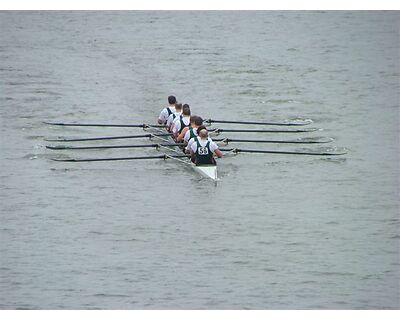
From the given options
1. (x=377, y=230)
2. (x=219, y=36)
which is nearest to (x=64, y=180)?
(x=377, y=230)

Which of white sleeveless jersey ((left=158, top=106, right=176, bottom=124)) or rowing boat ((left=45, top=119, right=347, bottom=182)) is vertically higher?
white sleeveless jersey ((left=158, top=106, right=176, bottom=124))

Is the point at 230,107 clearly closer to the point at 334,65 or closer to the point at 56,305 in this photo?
the point at 334,65

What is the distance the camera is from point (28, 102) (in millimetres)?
35219

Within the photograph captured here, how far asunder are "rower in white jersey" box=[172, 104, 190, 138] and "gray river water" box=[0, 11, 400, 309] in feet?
2.38

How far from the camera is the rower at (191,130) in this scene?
27844 mm

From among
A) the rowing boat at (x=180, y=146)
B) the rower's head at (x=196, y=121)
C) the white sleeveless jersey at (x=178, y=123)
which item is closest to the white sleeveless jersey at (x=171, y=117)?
the rowing boat at (x=180, y=146)

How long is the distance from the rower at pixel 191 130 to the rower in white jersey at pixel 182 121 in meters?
0.32

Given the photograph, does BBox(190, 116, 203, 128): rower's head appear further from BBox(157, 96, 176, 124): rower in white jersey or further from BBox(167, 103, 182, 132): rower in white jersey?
BBox(157, 96, 176, 124): rower in white jersey

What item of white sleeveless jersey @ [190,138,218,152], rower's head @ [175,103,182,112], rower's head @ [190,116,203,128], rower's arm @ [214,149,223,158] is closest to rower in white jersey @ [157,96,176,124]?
rower's head @ [175,103,182,112]

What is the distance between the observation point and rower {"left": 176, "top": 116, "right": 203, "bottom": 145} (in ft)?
91.4

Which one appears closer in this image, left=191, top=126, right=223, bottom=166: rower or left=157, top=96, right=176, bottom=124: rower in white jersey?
left=191, top=126, right=223, bottom=166: rower

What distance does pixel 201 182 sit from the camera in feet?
91.4

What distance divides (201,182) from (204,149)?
30.6 inches

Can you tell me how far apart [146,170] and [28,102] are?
7.49 metres
